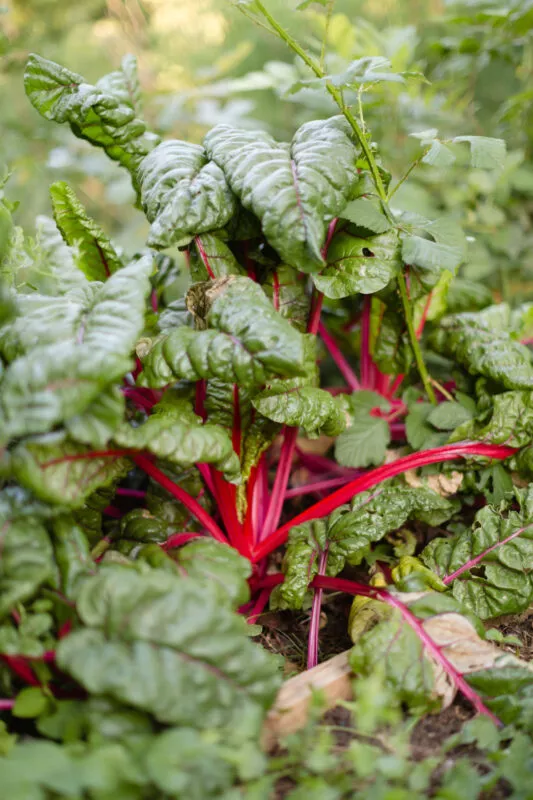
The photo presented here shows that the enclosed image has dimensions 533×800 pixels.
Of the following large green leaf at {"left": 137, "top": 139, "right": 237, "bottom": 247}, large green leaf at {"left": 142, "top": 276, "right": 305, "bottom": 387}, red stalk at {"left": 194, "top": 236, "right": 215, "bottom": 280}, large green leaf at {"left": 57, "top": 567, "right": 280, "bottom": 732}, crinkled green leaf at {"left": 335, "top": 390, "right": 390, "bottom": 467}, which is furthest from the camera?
crinkled green leaf at {"left": 335, "top": 390, "right": 390, "bottom": 467}

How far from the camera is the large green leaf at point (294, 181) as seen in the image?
41.1 inches

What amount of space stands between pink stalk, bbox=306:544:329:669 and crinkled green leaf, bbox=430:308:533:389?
1.80 ft

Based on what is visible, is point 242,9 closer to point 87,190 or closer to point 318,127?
point 318,127

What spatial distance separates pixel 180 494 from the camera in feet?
4.09

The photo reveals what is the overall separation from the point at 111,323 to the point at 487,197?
1.82 metres

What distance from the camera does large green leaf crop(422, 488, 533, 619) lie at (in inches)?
48.3

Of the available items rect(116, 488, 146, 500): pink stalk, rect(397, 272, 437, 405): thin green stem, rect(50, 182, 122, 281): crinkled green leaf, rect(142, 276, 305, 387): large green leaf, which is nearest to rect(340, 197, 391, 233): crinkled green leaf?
rect(397, 272, 437, 405): thin green stem

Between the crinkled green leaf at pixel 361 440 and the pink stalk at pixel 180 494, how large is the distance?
33cm

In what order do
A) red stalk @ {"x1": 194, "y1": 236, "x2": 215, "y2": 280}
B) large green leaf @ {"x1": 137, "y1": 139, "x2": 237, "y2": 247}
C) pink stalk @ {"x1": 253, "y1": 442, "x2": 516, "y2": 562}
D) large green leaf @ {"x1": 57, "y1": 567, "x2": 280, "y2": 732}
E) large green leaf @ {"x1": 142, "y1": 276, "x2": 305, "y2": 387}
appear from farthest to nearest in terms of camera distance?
pink stalk @ {"x1": 253, "y1": 442, "x2": 516, "y2": 562} → red stalk @ {"x1": 194, "y1": 236, "x2": 215, "y2": 280} → large green leaf @ {"x1": 137, "y1": 139, "x2": 237, "y2": 247} → large green leaf @ {"x1": 142, "y1": 276, "x2": 305, "y2": 387} → large green leaf @ {"x1": 57, "y1": 567, "x2": 280, "y2": 732}

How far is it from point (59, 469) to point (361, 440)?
73 cm

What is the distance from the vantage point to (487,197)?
2312mm

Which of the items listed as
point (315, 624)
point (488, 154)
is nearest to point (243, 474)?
point (315, 624)

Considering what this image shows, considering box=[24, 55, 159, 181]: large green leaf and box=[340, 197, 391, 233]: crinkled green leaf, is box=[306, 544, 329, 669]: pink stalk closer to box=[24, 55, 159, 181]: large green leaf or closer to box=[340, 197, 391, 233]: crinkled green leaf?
box=[340, 197, 391, 233]: crinkled green leaf

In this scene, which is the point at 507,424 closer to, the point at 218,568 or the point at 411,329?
the point at 411,329
